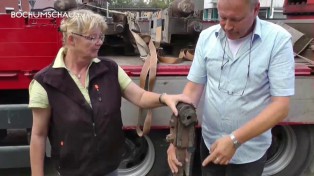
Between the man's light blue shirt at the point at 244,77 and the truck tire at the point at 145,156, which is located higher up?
the man's light blue shirt at the point at 244,77

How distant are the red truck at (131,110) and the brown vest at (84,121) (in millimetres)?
1300

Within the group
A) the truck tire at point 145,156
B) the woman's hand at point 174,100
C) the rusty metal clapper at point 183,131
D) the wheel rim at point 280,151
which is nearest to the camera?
the rusty metal clapper at point 183,131

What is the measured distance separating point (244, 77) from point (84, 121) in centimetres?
87

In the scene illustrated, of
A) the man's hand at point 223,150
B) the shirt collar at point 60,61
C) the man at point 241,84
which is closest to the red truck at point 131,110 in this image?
the man at point 241,84

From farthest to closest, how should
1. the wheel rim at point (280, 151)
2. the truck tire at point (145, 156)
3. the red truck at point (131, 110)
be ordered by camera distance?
the wheel rim at point (280, 151), the truck tire at point (145, 156), the red truck at point (131, 110)

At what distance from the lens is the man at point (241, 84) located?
2012 mm

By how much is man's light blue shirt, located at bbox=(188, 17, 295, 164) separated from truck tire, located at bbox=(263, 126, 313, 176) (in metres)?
1.70

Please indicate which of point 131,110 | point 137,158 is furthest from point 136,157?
point 131,110

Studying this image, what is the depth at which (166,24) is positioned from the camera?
417cm

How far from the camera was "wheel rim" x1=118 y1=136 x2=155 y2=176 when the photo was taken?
3.95 m

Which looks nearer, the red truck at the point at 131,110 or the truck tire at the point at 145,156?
the red truck at the point at 131,110

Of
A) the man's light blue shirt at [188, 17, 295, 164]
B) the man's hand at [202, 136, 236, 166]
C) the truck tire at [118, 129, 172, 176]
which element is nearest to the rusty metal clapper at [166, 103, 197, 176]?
the man's hand at [202, 136, 236, 166]

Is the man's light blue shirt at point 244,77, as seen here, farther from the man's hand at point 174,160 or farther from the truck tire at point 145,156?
the truck tire at point 145,156

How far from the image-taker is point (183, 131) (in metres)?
1.99
